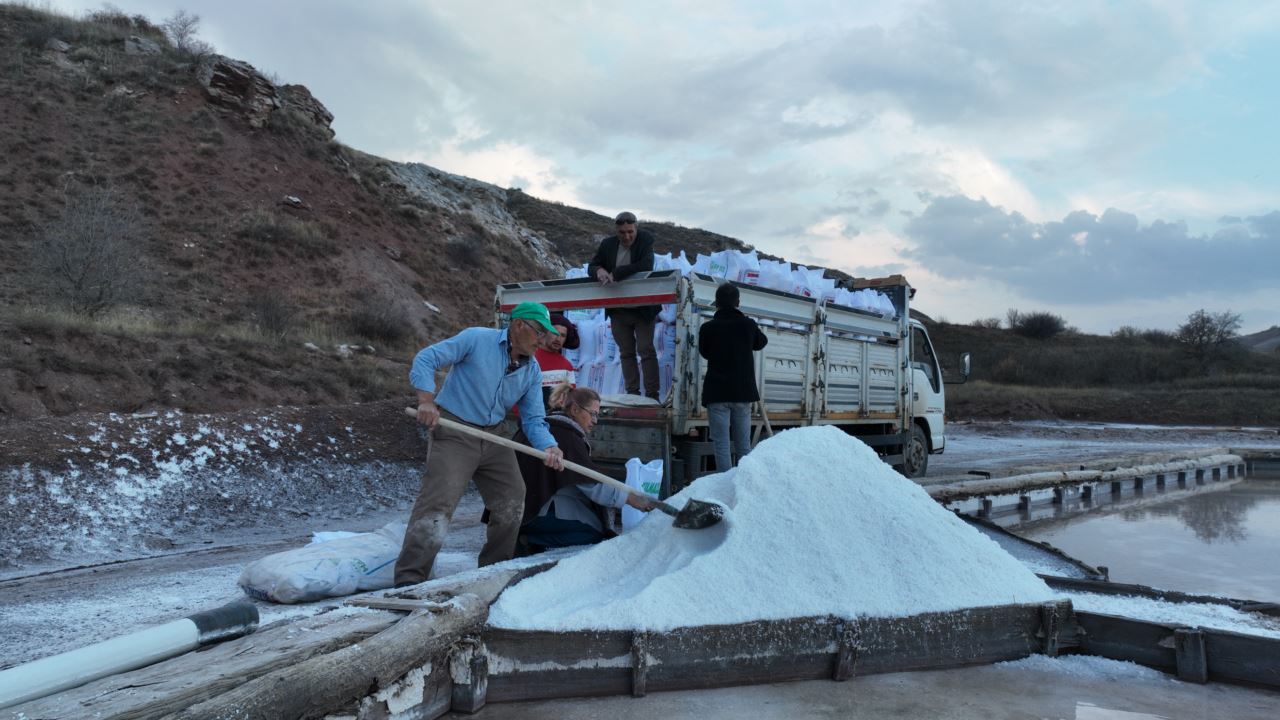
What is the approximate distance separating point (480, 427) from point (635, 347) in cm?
339

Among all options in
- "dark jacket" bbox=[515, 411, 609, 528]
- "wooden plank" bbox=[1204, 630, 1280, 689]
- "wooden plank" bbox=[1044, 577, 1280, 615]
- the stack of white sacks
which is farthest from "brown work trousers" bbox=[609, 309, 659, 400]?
"wooden plank" bbox=[1204, 630, 1280, 689]

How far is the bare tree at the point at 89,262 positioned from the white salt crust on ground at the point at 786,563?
14.6m

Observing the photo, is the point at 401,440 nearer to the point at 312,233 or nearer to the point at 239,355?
the point at 239,355

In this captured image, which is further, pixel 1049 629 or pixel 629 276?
pixel 629 276

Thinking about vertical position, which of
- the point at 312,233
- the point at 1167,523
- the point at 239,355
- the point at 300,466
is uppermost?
the point at 312,233

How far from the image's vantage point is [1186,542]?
8.64m

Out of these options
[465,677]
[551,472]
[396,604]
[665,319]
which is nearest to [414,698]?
[465,677]

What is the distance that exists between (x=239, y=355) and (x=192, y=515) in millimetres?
6287

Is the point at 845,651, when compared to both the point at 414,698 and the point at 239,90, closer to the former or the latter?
the point at 414,698

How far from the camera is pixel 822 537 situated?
4.67 meters

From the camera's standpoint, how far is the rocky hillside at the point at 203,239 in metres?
12.9

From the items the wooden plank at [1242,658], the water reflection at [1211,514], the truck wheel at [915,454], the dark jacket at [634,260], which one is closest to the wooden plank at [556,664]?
the wooden plank at [1242,658]

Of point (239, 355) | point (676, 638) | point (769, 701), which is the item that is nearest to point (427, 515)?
point (676, 638)

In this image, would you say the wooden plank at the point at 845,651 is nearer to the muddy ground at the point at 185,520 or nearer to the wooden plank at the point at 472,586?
the wooden plank at the point at 472,586
